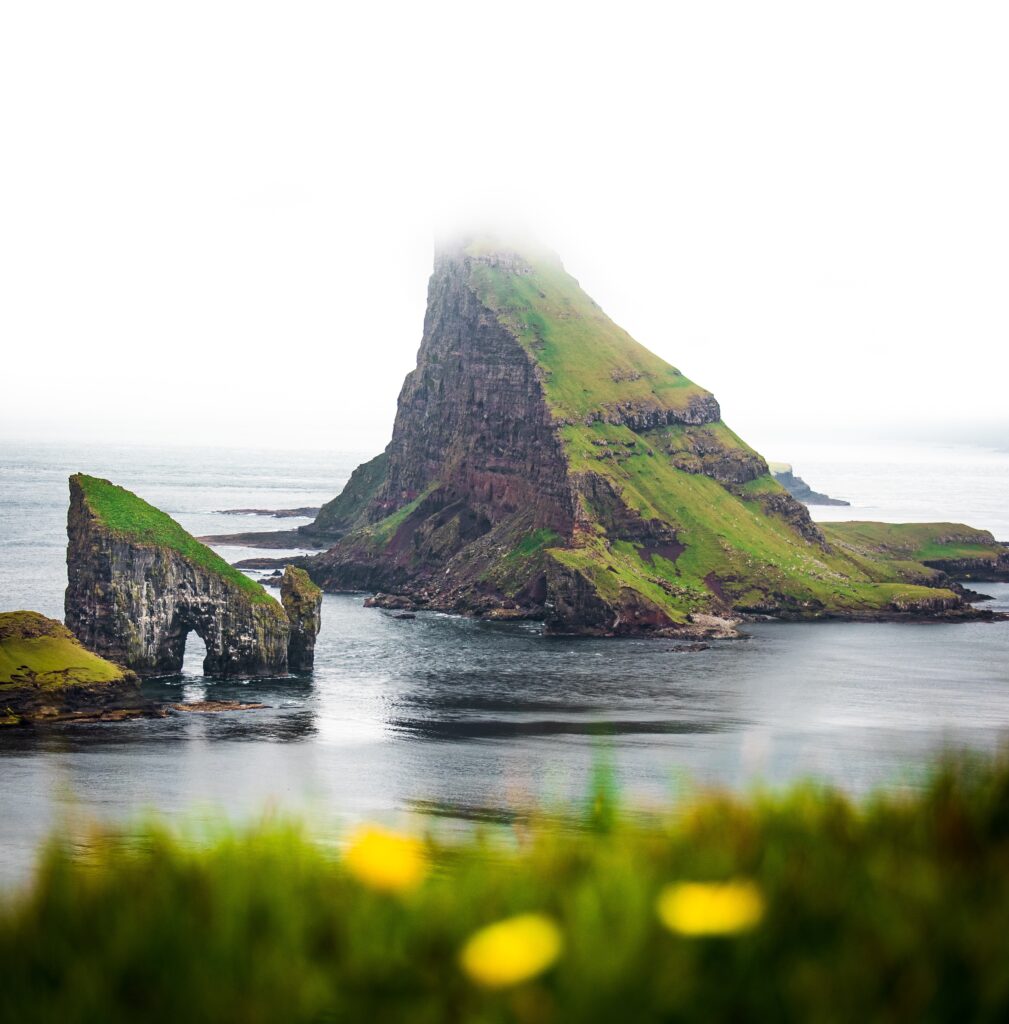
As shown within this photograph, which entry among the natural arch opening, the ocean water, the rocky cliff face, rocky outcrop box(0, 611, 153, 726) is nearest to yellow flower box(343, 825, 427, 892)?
the ocean water

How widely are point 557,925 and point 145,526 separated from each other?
114 m

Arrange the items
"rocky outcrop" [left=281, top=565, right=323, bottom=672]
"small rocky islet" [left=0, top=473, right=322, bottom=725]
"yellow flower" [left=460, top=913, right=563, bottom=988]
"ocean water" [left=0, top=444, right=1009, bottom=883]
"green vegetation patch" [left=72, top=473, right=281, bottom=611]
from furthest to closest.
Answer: "rocky outcrop" [left=281, top=565, right=323, bottom=672] → "green vegetation patch" [left=72, top=473, right=281, bottom=611] → "small rocky islet" [left=0, top=473, right=322, bottom=725] → "ocean water" [left=0, top=444, right=1009, bottom=883] → "yellow flower" [left=460, top=913, right=563, bottom=988]

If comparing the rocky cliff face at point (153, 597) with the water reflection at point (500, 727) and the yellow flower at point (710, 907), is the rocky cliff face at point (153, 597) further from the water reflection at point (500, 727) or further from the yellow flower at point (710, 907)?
the yellow flower at point (710, 907)

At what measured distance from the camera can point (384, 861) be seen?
1038 cm

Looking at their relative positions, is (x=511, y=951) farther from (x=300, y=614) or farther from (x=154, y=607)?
(x=300, y=614)

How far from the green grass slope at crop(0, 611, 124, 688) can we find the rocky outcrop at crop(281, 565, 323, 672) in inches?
951

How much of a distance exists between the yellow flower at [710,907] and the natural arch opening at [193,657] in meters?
115

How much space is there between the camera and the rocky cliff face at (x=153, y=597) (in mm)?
114875

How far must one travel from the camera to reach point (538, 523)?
198 m

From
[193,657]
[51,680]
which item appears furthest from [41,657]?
[193,657]

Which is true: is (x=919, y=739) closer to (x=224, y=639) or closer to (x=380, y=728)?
(x=380, y=728)

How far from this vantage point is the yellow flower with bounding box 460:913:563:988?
343 inches

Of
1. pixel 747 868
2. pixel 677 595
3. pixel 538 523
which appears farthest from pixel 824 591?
pixel 747 868

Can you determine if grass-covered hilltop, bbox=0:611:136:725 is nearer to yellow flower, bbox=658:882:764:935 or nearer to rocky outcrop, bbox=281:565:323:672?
rocky outcrop, bbox=281:565:323:672
